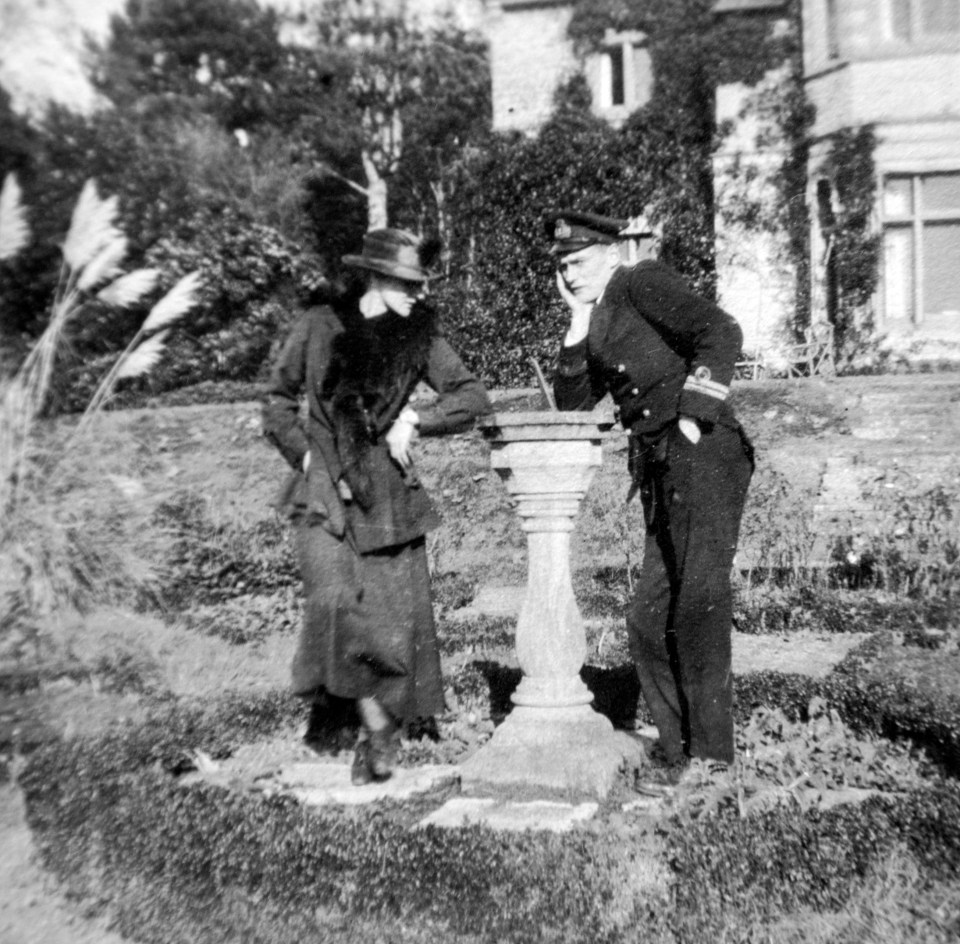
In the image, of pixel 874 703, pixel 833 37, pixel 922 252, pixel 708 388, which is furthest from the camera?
pixel 833 37

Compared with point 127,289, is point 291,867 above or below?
below

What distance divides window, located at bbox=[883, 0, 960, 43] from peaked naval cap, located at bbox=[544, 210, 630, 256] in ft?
5.15

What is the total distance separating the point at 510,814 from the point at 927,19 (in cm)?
374

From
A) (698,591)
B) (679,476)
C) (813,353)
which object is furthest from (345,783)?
(813,353)

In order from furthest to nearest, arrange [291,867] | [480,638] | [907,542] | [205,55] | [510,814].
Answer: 1. [205,55]
2. [907,542]
3. [480,638]
4. [510,814]
5. [291,867]

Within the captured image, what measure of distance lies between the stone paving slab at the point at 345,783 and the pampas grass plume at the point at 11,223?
280 centimetres

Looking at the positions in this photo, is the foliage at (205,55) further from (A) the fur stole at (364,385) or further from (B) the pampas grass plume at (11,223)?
(A) the fur stole at (364,385)

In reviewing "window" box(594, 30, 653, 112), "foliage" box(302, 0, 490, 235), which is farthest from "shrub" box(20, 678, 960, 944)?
"foliage" box(302, 0, 490, 235)

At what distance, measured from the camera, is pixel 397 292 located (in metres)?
3.45

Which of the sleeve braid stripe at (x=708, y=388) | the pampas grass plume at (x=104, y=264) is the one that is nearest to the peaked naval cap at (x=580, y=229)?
the sleeve braid stripe at (x=708, y=388)

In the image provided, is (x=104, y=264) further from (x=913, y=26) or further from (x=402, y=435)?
(x=913, y=26)

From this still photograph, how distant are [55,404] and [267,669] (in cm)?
201

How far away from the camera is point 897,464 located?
5.39 m

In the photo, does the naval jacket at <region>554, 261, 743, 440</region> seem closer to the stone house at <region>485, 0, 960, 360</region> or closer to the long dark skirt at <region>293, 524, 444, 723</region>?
the long dark skirt at <region>293, 524, 444, 723</region>
